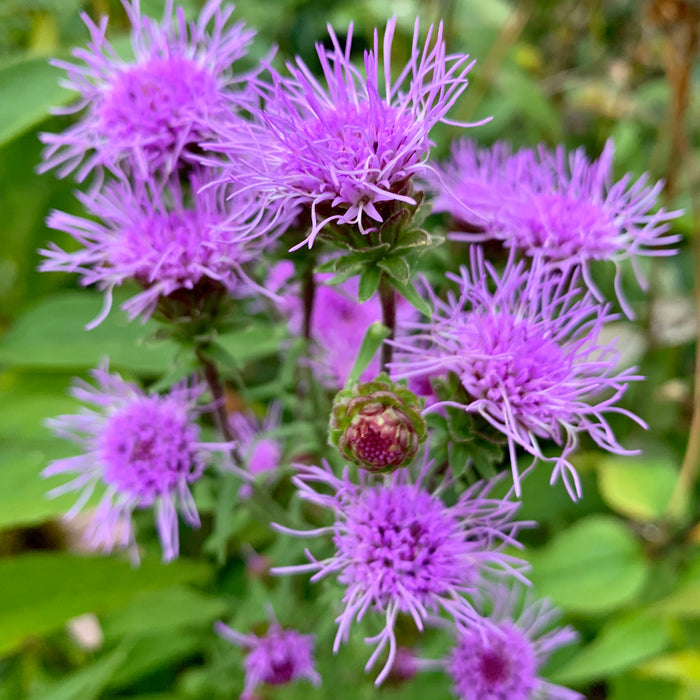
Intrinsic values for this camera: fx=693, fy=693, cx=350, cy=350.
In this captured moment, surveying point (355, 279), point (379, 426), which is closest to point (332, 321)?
point (355, 279)

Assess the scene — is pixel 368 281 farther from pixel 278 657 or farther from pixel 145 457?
pixel 278 657

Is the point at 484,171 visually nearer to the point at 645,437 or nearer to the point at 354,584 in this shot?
the point at 354,584

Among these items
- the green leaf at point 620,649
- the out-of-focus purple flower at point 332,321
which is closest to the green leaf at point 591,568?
the green leaf at point 620,649

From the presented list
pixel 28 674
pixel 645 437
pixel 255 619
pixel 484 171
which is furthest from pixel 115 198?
pixel 645 437

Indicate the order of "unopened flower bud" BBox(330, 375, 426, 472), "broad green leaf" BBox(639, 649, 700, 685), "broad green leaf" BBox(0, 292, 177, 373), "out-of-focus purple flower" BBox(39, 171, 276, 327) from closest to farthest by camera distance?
"unopened flower bud" BBox(330, 375, 426, 472) < "out-of-focus purple flower" BBox(39, 171, 276, 327) < "broad green leaf" BBox(639, 649, 700, 685) < "broad green leaf" BBox(0, 292, 177, 373)

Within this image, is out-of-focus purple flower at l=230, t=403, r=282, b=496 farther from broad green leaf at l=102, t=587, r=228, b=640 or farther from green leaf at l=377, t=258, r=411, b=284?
green leaf at l=377, t=258, r=411, b=284

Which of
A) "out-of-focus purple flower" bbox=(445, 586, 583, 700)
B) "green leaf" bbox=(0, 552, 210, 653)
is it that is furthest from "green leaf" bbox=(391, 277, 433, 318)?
"green leaf" bbox=(0, 552, 210, 653)
